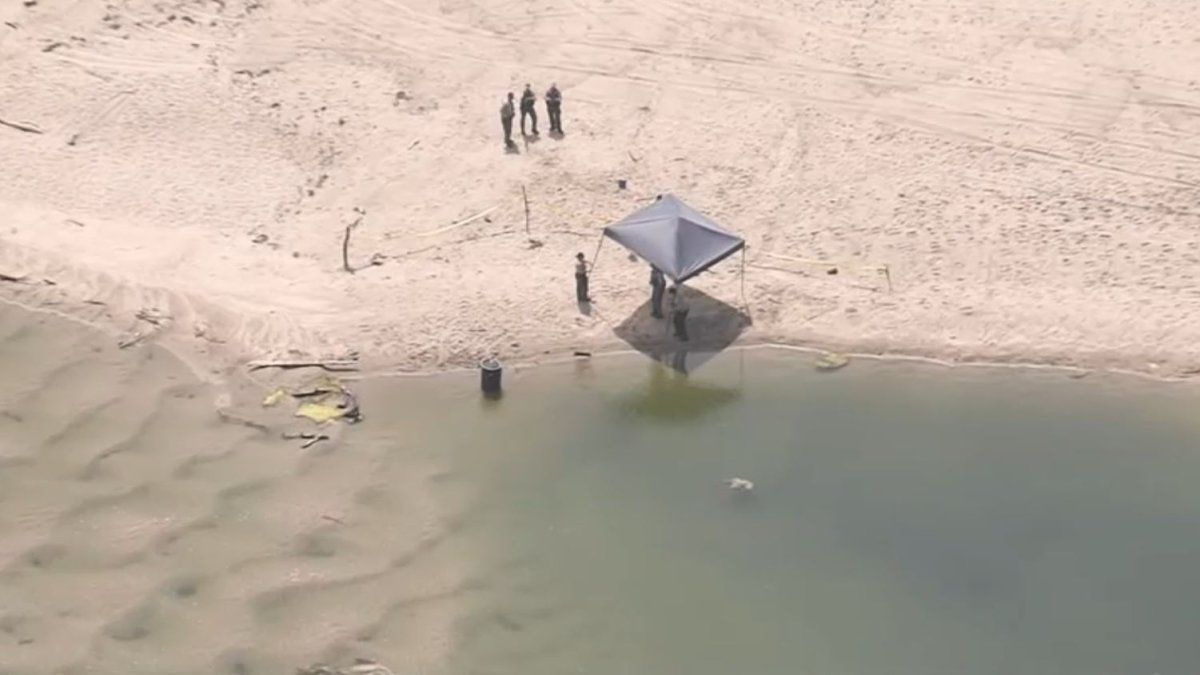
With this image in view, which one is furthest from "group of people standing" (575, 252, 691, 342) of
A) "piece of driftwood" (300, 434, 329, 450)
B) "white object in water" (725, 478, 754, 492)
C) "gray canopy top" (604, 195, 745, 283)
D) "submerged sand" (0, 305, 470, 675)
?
"piece of driftwood" (300, 434, 329, 450)

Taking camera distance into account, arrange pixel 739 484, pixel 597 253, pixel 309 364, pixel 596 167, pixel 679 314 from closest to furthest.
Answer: pixel 739 484 < pixel 309 364 < pixel 679 314 < pixel 597 253 < pixel 596 167

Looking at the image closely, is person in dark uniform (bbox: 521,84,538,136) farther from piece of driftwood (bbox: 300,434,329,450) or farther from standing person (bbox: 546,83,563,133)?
piece of driftwood (bbox: 300,434,329,450)

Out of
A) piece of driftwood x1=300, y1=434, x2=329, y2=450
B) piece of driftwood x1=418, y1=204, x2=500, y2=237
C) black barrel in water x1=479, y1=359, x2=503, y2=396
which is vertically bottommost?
piece of driftwood x1=300, y1=434, x2=329, y2=450

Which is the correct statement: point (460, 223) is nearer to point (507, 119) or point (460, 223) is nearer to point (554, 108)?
point (507, 119)

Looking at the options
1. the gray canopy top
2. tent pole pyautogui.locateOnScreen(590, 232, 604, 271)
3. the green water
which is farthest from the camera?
tent pole pyautogui.locateOnScreen(590, 232, 604, 271)

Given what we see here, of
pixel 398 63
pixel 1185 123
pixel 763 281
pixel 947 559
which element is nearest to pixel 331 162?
pixel 398 63

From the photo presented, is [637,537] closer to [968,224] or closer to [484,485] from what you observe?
[484,485]

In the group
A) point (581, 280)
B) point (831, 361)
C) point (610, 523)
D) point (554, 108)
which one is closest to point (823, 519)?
point (610, 523)

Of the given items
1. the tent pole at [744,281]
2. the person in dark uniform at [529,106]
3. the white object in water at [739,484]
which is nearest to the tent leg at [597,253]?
the tent pole at [744,281]
